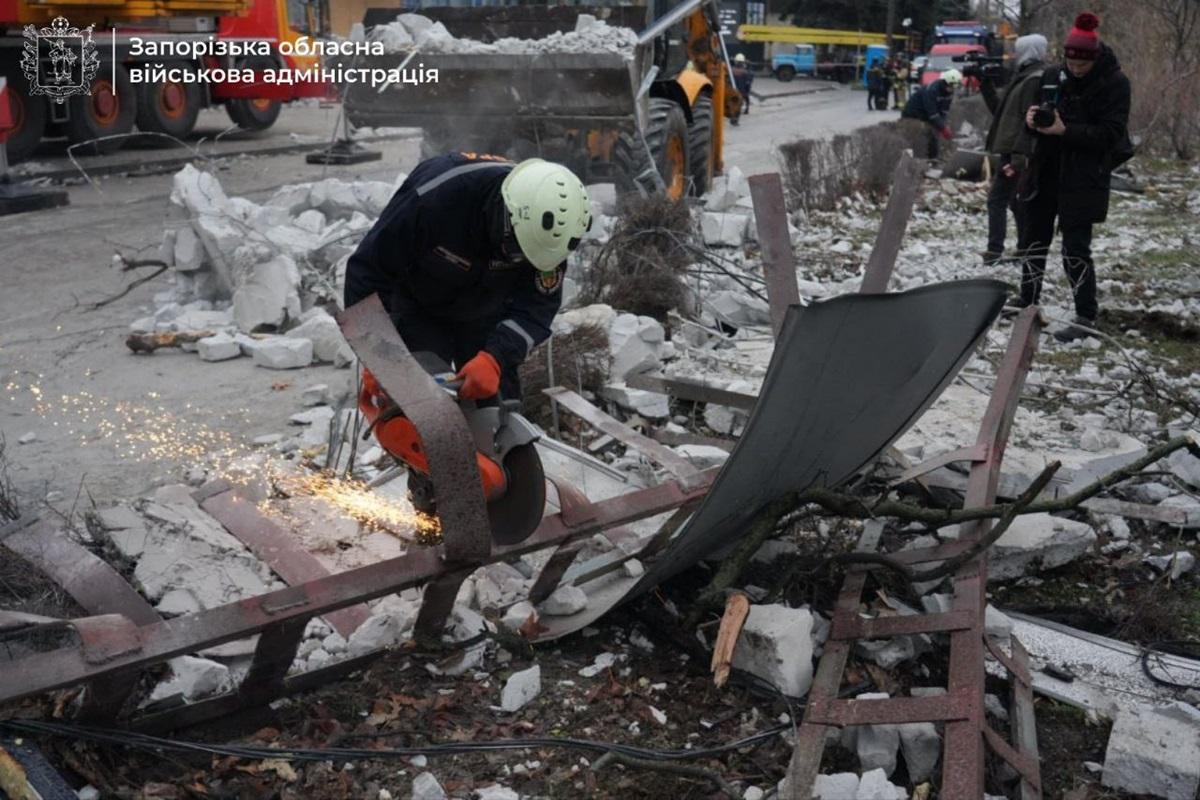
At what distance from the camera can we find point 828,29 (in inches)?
1549

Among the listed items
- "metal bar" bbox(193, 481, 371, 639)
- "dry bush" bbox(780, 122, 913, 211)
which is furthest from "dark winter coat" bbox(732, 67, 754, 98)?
"metal bar" bbox(193, 481, 371, 639)

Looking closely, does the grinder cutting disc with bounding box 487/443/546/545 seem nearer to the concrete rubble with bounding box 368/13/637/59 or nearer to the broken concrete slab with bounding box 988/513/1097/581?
the broken concrete slab with bounding box 988/513/1097/581

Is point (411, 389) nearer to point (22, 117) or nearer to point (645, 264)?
point (645, 264)

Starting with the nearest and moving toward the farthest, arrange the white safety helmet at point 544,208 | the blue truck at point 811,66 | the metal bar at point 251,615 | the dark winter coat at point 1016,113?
the metal bar at point 251,615
the white safety helmet at point 544,208
the dark winter coat at point 1016,113
the blue truck at point 811,66

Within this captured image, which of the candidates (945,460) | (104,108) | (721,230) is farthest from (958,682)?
(104,108)

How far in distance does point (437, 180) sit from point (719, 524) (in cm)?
137

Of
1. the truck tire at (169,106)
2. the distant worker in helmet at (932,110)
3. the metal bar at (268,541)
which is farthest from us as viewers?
the distant worker in helmet at (932,110)

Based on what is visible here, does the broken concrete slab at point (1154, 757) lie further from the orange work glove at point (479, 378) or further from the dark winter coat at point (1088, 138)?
the dark winter coat at point (1088, 138)

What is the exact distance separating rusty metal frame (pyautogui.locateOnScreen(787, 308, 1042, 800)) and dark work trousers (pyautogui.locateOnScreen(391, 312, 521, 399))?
1.47 m

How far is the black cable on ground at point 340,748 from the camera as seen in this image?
2.82 metres

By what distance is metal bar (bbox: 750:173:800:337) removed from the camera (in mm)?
4059

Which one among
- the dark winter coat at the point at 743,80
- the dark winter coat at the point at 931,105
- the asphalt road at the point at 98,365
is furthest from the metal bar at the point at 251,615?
the dark winter coat at the point at 743,80

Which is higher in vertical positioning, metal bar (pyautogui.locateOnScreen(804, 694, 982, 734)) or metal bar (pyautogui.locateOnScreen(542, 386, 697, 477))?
metal bar (pyautogui.locateOnScreen(542, 386, 697, 477))

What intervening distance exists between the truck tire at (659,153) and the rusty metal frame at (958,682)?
5467 mm
